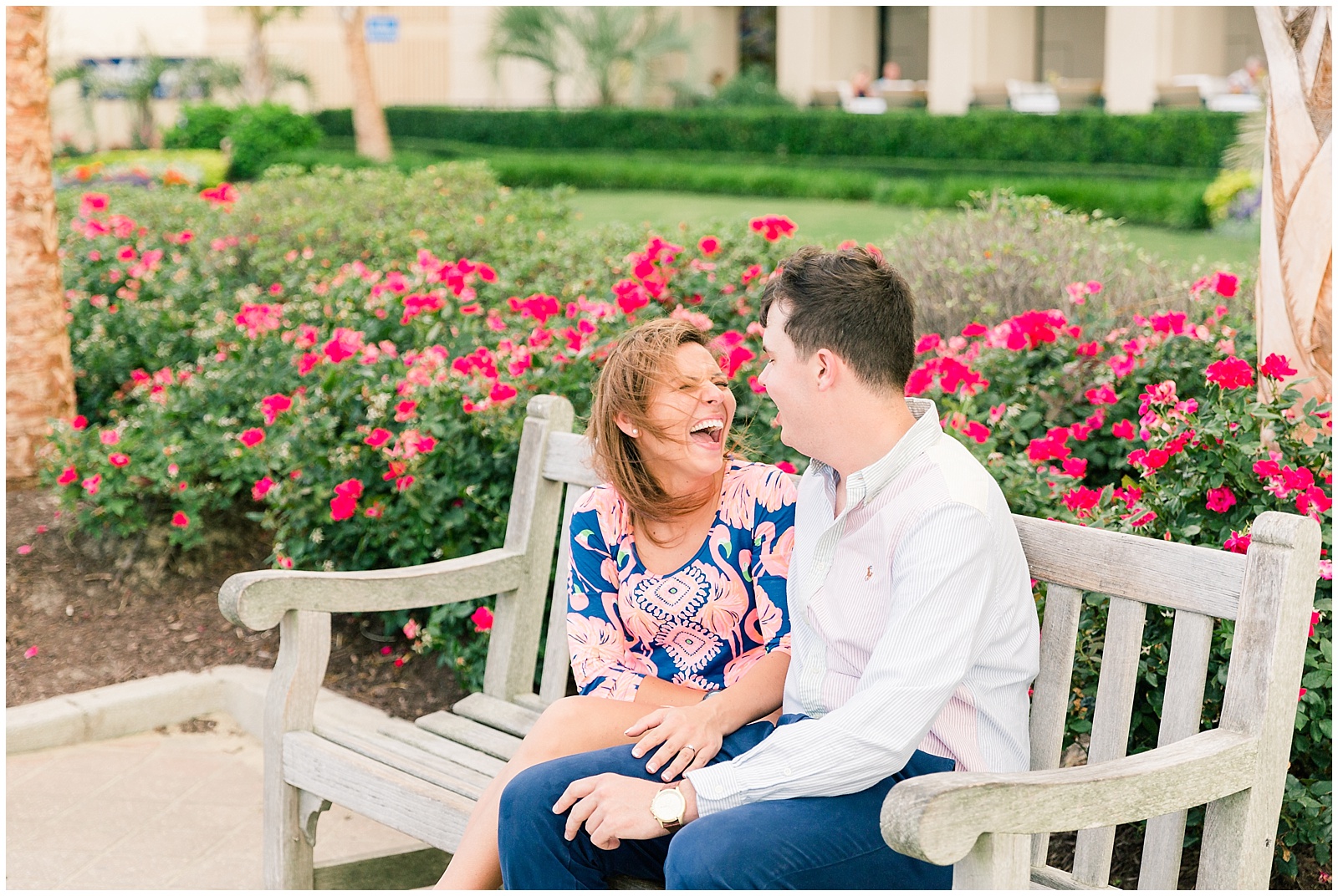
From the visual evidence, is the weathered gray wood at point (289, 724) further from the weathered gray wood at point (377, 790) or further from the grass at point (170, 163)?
the grass at point (170, 163)

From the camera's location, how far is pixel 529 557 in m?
2.96

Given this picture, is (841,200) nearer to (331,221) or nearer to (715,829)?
(331,221)

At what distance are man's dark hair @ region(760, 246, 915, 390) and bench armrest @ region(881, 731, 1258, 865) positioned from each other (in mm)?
609

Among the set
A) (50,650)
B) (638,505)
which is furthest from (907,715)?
(50,650)

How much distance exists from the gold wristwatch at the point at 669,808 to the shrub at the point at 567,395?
1012 millimetres

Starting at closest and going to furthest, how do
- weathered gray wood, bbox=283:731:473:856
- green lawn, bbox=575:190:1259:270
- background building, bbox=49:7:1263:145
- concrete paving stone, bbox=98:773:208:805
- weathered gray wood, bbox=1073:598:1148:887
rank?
weathered gray wood, bbox=1073:598:1148:887 < weathered gray wood, bbox=283:731:473:856 < concrete paving stone, bbox=98:773:208:805 < green lawn, bbox=575:190:1259:270 < background building, bbox=49:7:1263:145

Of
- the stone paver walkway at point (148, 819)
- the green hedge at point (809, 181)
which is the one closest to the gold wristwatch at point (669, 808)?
the stone paver walkway at point (148, 819)

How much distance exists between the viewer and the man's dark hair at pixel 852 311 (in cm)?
193

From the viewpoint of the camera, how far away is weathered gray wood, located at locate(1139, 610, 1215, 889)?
78.0 inches

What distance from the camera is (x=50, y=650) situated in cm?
424

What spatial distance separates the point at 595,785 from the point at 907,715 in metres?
0.49

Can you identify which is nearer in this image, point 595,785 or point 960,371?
point 595,785

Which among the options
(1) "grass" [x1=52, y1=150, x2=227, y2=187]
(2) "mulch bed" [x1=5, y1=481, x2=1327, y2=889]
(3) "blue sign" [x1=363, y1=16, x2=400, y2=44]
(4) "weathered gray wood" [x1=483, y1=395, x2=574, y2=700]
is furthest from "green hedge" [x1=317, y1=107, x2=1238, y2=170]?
(4) "weathered gray wood" [x1=483, y1=395, x2=574, y2=700]

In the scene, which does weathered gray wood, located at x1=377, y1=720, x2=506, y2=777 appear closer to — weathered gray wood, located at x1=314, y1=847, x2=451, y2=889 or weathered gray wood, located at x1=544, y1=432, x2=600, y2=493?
weathered gray wood, located at x1=314, y1=847, x2=451, y2=889
